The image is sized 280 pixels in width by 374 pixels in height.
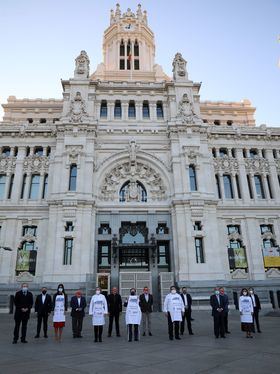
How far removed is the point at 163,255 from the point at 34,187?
16.4 meters

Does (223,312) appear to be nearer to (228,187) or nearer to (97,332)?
(97,332)

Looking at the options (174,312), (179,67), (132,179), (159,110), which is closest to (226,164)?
(159,110)

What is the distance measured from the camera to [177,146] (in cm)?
3331

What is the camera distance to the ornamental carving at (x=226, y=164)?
34.5 m

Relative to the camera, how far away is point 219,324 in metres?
12.2

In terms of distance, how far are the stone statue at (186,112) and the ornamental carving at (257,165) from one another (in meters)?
8.01

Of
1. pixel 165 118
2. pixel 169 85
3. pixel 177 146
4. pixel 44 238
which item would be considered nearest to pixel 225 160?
pixel 177 146

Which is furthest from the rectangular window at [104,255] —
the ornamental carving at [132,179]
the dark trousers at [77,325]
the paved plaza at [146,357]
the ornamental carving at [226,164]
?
the paved plaza at [146,357]

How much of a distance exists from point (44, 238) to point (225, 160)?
74.4ft

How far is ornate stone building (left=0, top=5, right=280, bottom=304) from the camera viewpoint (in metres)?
28.4

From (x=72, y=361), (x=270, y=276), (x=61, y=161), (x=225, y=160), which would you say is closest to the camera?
Answer: (x=72, y=361)

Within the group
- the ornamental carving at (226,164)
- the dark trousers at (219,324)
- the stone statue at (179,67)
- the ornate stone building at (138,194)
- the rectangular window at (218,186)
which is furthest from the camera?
the stone statue at (179,67)

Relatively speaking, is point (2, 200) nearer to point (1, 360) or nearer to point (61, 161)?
point (61, 161)

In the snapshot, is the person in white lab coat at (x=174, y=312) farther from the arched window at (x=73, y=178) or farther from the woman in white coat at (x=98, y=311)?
the arched window at (x=73, y=178)
